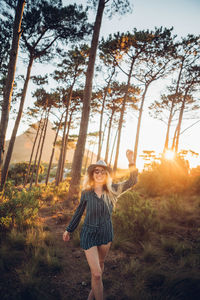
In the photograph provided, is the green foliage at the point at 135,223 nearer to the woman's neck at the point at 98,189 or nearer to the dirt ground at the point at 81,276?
the dirt ground at the point at 81,276

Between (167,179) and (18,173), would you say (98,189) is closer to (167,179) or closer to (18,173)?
(167,179)

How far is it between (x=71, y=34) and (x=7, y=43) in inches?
163

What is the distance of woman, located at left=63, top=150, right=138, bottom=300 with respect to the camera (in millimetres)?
1881

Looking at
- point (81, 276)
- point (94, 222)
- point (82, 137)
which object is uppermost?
point (82, 137)

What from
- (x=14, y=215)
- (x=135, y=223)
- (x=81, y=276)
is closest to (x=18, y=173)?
(x=14, y=215)

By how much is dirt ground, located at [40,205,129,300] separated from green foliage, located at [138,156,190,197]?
4184 mm

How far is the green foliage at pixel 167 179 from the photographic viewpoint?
656cm

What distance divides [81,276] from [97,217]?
160 centimetres

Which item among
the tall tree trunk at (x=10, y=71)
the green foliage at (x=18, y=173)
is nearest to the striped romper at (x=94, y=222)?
the tall tree trunk at (x=10, y=71)

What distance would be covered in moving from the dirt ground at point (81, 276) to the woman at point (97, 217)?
41 cm

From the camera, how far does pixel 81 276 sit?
9.16 ft

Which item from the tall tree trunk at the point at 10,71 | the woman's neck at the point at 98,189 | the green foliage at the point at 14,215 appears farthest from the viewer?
the tall tree trunk at the point at 10,71

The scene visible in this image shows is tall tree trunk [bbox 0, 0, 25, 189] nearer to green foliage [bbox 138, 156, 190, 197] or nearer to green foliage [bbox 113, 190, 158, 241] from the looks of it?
green foliage [bbox 113, 190, 158, 241]

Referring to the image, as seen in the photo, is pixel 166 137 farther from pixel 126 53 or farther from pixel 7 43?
pixel 7 43
